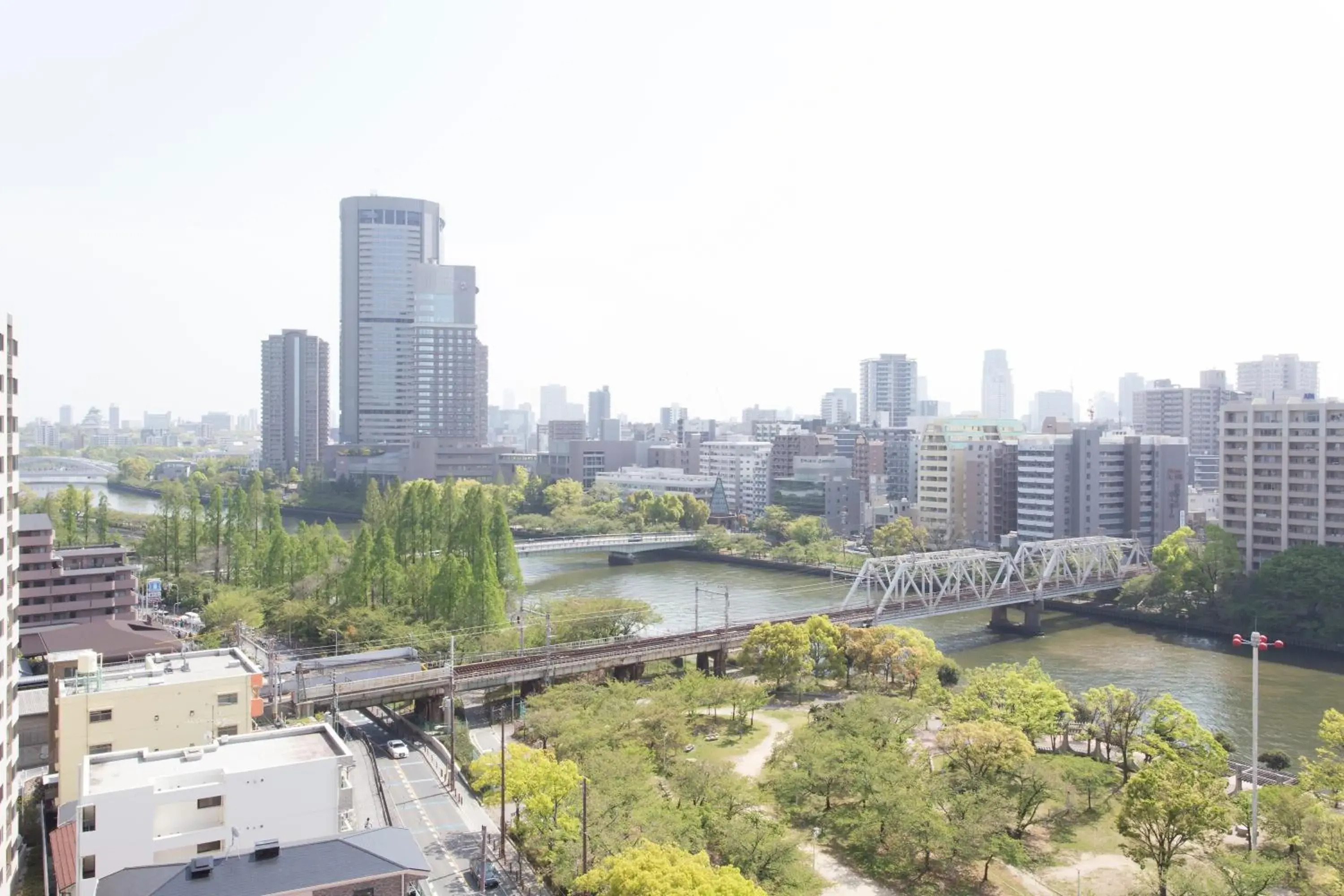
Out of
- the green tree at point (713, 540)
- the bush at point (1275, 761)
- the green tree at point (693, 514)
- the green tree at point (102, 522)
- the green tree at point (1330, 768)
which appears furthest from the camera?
the green tree at point (693, 514)

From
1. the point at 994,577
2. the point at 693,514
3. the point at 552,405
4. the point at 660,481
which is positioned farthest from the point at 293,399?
the point at 552,405

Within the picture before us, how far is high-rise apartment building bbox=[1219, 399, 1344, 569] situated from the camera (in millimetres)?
31844

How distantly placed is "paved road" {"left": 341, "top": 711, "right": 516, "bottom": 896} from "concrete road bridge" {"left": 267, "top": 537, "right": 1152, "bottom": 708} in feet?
6.51

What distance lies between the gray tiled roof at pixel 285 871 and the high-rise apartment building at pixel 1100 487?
37692mm

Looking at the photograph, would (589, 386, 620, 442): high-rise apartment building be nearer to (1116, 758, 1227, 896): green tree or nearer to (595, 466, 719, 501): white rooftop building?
(595, 466, 719, 501): white rooftop building

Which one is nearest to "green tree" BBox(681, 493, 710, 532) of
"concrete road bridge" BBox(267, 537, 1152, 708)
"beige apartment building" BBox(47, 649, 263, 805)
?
"concrete road bridge" BBox(267, 537, 1152, 708)

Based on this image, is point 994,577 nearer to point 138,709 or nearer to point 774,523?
point 774,523

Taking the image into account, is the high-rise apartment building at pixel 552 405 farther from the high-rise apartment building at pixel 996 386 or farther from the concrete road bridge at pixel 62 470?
the concrete road bridge at pixel 62 470

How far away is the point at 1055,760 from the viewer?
50.0 feet

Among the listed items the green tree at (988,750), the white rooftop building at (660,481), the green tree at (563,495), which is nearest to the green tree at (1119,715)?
the green tree at (988,750)

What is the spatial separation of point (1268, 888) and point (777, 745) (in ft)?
23.5

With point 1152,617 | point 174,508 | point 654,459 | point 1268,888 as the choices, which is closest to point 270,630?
point 174,508

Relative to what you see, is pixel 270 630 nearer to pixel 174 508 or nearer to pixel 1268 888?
pixel 174 508

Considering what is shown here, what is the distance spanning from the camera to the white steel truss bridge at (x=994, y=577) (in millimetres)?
29344
